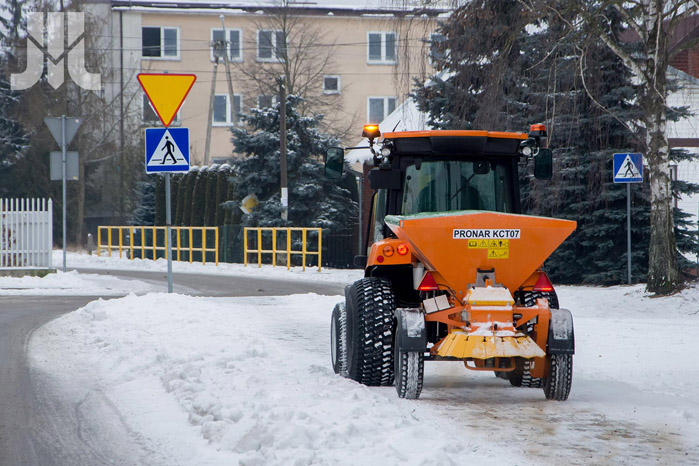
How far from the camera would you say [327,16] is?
189ft

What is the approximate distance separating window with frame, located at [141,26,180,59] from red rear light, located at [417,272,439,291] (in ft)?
168

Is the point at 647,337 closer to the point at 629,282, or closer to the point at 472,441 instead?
the point at 472,441

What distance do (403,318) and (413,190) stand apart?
1646mm

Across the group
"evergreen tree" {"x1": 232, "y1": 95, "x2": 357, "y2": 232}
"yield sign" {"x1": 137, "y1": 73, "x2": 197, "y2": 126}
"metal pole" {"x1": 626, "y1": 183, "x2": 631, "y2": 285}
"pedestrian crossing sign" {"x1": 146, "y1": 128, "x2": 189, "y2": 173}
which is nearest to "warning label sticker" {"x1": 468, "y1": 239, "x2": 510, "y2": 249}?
"yield sign" {"x1": 137, "y1": 73, "x2": 197, "y2": 126}

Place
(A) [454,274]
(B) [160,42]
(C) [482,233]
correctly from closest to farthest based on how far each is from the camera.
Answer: (C) [482,233], (A) [454,274], (B) [160,42]

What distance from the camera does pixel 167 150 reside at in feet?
49.3

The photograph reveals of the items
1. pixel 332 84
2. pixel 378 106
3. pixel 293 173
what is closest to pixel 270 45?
pixel 332 84

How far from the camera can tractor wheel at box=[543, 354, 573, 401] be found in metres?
7.72

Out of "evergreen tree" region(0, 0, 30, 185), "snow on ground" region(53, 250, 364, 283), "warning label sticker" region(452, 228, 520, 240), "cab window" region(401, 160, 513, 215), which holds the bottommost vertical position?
"snow on ground" region(53, 250, 364, 283)

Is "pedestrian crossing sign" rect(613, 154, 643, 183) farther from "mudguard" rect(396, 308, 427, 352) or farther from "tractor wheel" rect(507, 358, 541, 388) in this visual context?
"mudguard" rect(396, 308, 427, 352)

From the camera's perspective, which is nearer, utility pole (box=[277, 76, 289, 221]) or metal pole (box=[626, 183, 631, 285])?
metal pole (box=[626, 183, 631, 285])

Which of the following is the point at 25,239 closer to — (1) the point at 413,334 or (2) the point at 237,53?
(1) the point at 413,334

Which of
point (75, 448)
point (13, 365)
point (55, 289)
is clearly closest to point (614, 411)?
point (75, 448)

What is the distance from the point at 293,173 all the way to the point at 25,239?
534 inches
